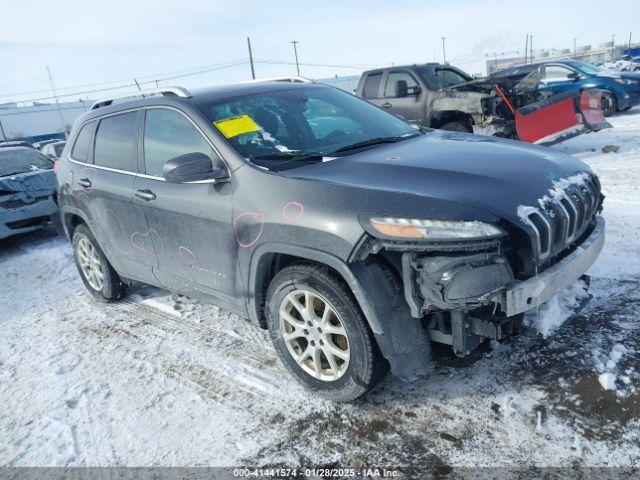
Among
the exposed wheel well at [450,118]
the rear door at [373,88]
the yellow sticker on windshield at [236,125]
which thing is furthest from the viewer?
the rear door at [373,88]

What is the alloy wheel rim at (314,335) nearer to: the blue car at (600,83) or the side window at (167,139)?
the side window at (167,139)

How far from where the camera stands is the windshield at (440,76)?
9719 millimetres

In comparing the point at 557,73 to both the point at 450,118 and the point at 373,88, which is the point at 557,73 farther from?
the point at 373,88

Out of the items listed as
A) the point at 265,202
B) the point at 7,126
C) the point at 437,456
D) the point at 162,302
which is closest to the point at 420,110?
the point at 162,302

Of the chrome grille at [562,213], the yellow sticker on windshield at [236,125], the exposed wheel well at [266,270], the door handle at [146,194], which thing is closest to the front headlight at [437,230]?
the chrome grille at [562,213]

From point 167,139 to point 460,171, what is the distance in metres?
2.11

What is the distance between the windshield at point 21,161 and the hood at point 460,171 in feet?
23.1

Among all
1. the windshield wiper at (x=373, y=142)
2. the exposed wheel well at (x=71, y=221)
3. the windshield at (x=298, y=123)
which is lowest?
the exposed wheel well at (x=71, y=221)

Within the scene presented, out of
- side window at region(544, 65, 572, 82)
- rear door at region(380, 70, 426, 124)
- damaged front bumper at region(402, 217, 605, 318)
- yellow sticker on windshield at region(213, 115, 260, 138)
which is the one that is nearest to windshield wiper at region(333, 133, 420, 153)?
yellow sticker on windshield at region(213, 115, 260, 138)

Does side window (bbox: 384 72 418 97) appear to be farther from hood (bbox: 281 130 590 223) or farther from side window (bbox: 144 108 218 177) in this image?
side window (bbox: 144 108 218 177)

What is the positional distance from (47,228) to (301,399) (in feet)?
21.5

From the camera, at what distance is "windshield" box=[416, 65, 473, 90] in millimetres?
9719

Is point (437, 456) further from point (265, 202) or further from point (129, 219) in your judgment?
point (129, 219)

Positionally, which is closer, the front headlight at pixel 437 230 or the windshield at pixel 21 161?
the front headlight at pixel 437 230
